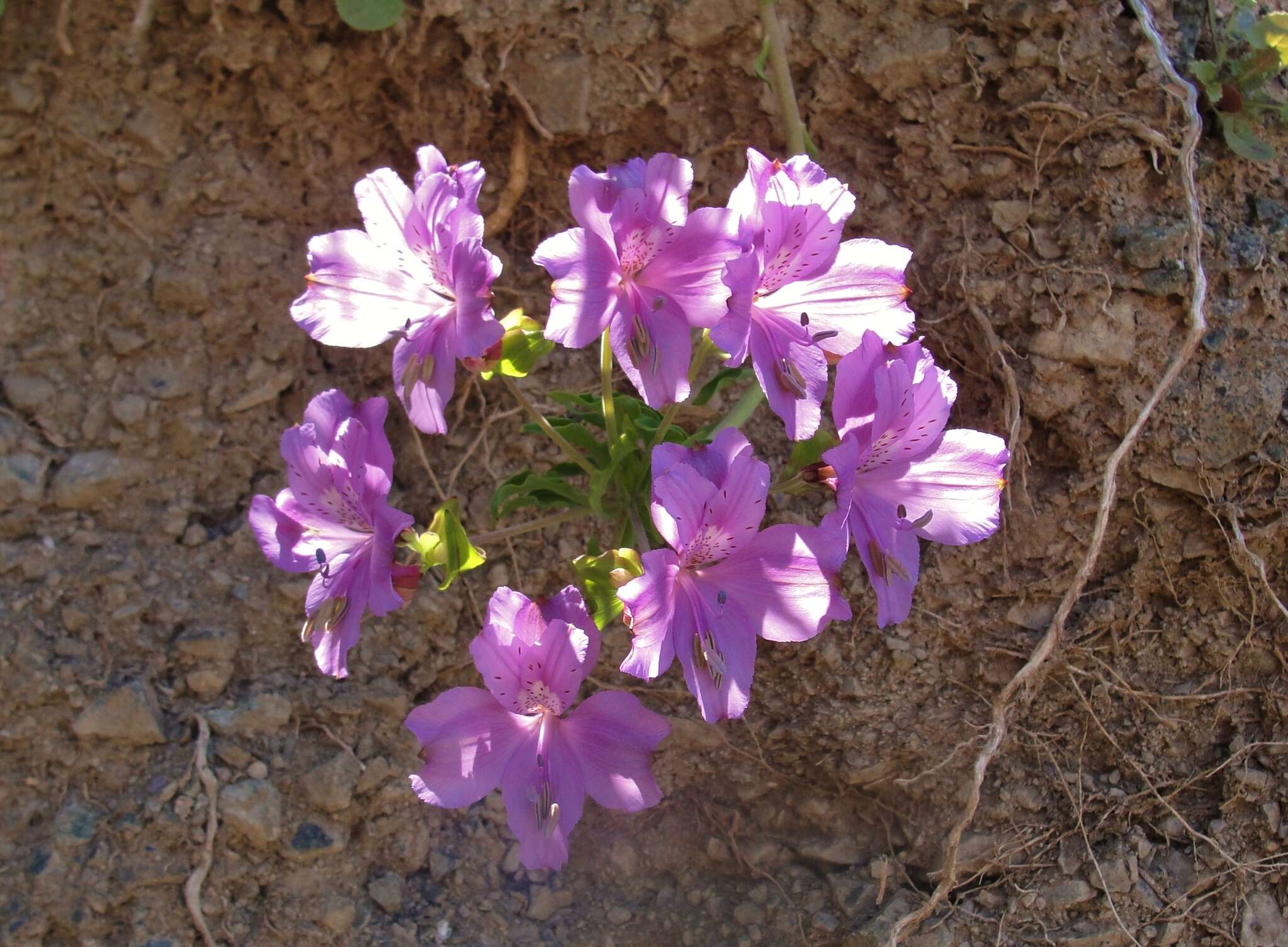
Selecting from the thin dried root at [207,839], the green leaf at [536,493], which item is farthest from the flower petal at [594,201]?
the thin dried root at [207,839]

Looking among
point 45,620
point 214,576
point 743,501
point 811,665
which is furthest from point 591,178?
point 45,620

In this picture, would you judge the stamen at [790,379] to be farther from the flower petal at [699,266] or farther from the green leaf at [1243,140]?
the green leaf at [1243,140]

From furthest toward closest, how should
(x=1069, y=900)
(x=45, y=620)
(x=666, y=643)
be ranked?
(x=45, y=620) < (x=1069, y=900) < (x=666, y=643)

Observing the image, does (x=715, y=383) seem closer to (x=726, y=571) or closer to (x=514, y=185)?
(x=726, y=571)

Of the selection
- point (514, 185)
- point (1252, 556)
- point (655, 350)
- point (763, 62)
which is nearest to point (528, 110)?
point (514, 185)

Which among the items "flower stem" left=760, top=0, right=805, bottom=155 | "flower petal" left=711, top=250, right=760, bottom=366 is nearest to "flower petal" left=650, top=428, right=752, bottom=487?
"flower petal" left=711, top=250, right=760, bottom=366

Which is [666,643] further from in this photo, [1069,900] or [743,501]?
[1069,900]
